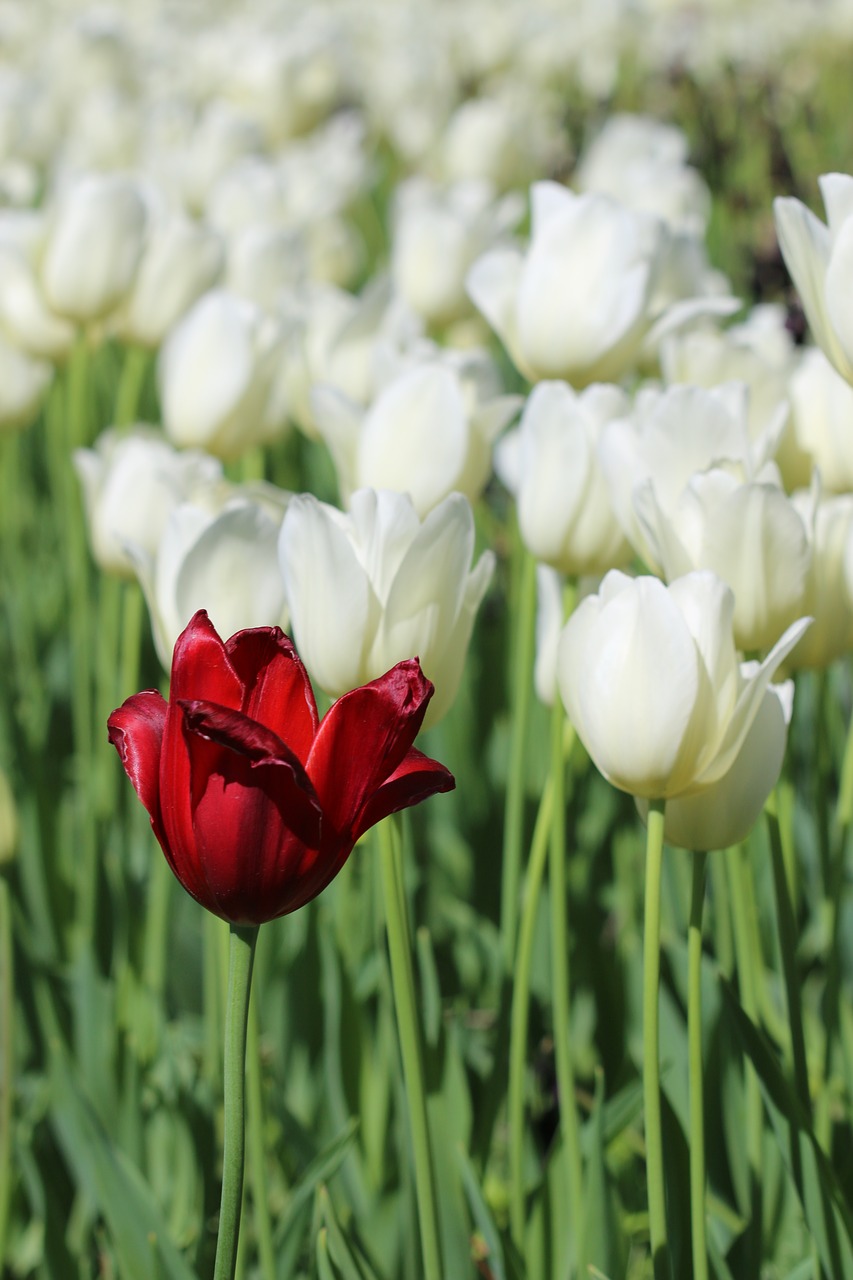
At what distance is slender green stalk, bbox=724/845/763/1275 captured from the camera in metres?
0.92

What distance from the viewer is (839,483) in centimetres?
110

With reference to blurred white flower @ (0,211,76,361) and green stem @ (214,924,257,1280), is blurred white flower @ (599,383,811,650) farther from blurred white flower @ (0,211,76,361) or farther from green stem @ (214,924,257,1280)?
blurred white flower @ (0,211,76,361)

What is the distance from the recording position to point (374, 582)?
77 cm

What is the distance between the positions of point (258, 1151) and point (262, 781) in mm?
497

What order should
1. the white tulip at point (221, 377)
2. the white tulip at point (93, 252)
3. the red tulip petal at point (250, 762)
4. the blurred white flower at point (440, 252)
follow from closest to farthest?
the red tulip petal at point (250, 762)
the white tulip at point (221, 377)
the white tulip at point (93, 252)
the blurred white flower at point (440, 252)

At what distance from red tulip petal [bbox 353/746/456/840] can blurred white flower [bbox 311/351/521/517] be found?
0.45 meters

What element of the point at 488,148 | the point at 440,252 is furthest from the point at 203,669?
Result: the point at 488,148

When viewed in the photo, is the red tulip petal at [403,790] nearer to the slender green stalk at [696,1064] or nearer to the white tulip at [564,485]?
the slender green stalk at [696,1064]

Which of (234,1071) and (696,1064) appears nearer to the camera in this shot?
(234,1071)

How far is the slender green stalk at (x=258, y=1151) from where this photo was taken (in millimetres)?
851

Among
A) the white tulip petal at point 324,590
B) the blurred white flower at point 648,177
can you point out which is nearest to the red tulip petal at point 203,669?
the white tulip petal at point 324,590

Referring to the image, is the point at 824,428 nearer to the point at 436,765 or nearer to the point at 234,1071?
the point at 436,765

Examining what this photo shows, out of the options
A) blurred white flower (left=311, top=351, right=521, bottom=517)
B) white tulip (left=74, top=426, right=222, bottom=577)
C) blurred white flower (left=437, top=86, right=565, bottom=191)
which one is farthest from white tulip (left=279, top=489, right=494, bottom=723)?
blurred white flower (left=437, top=86, right=565, bottom=191)

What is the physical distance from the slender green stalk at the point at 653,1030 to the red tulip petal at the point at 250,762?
0.71 ft
